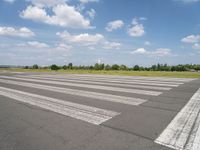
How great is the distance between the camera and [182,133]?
3.71 meters

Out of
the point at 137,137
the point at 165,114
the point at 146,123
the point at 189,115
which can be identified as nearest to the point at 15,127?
the point at 137,137

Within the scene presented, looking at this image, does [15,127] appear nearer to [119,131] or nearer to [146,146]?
[119,131]

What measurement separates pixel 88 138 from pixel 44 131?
120 centimetres

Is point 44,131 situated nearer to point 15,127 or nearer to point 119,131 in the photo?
point 15,127

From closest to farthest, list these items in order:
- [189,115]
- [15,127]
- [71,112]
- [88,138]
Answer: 1. [88,138]
2. [15,127]
3. [189,115]
4. [71,112]

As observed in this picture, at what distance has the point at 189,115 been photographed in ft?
16.8

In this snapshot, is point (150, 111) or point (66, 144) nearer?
point (66, 144)

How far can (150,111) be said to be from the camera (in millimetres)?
5578

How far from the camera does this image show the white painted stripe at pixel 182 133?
3.18 meters

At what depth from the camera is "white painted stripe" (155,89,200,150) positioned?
10.4 feet

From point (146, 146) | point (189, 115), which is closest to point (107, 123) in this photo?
point (146, 146)

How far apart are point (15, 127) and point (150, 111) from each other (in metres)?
4.30

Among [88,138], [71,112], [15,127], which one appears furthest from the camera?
[71,112]

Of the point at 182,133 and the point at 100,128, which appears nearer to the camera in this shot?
the point at 182,133
